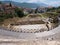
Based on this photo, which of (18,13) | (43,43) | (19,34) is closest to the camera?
(43,43)

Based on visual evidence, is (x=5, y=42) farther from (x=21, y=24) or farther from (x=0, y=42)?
(x=21, y=24)

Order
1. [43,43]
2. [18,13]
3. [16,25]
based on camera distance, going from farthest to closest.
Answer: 1. [18,13]
2. [16,25]
3. [43,43]

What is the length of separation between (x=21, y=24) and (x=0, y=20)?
504 centimetres

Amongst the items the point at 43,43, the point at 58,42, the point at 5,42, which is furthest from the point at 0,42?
the point at 58,42

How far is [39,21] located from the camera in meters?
34.6

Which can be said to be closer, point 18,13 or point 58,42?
point 58,42

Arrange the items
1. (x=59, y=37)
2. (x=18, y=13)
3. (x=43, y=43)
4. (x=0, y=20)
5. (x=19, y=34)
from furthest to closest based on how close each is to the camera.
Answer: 1. (x=18, y=13)
2. (x=0, y=20)
3. (x=19, y=34)
4. (x=59, y=37)
5. (x=43, y=43)

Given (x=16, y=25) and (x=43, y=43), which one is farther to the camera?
(x=16, y=25)

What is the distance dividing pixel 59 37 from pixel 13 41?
4623 millimetres

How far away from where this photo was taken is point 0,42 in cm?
1335

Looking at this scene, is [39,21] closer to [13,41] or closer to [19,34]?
[19,34]

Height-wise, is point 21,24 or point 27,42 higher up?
point 27,42

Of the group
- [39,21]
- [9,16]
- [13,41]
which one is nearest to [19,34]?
[13,41]

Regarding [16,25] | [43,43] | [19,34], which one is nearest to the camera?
[43,43]
